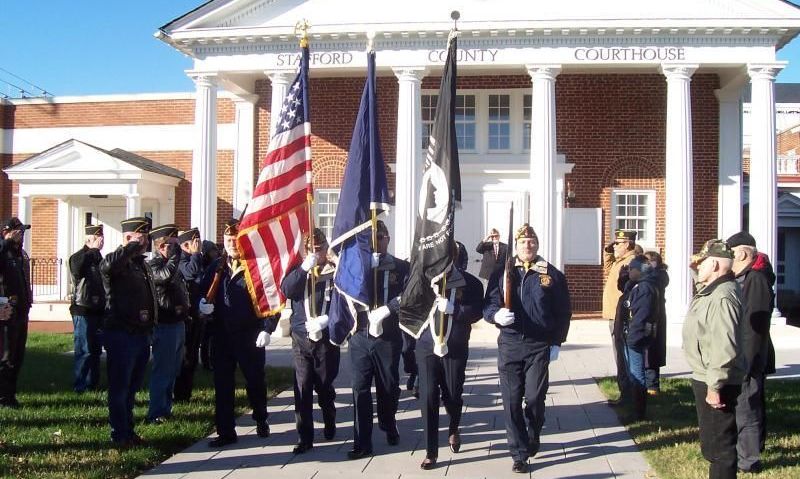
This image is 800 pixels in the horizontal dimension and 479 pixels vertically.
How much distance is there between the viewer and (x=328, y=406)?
7504 mm

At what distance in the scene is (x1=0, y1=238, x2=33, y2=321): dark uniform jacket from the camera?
8.12m

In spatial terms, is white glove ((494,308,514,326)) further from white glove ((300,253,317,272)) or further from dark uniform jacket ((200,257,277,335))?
dark uniform jacket ((200,257,277,335))

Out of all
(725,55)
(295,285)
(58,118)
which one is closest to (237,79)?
(58,118)

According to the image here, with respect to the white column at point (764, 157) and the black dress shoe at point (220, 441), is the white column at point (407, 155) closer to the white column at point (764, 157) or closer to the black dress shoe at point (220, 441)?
the white column at point (764, 157)

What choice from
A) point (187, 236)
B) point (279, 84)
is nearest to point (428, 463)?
point (187, 236)

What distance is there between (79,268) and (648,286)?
20.3 feet

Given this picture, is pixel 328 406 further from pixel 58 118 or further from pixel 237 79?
pixel 58 118

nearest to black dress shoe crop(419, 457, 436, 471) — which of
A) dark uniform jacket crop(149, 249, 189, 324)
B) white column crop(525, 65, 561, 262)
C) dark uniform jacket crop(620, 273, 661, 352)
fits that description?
dark uniform jacket crop(620, 273, 661, 352)

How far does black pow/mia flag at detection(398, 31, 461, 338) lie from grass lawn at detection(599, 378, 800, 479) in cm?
235

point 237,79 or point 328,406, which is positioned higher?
point 237,79

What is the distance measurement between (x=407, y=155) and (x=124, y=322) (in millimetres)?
10807

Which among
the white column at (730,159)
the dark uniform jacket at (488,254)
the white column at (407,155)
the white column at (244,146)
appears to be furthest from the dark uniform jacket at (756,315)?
the white column at (244,146)

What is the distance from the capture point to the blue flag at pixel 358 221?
6.89 metres

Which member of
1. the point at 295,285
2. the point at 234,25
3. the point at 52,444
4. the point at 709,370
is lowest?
the point at 52,444
